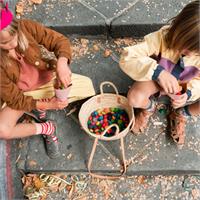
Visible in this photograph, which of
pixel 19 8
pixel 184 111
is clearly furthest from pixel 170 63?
pixel 19 8

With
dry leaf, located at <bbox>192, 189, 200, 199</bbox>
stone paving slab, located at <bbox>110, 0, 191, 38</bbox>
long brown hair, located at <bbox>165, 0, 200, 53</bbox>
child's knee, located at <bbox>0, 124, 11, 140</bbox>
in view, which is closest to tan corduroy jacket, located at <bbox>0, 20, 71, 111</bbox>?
child's knee, located at <bbox>0, 124, 11, 140</bbox>

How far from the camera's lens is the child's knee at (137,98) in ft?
5.90

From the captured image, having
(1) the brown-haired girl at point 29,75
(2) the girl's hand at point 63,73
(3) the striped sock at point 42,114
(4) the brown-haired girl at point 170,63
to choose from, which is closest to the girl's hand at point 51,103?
(1) the brown-haired girl at point 29,75

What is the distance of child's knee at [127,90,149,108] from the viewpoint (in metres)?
1.80

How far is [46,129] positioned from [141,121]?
48 cm

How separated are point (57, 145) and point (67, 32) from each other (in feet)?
2.35

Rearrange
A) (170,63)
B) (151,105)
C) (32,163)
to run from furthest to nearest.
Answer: (32,163), (151,105), (170,63)

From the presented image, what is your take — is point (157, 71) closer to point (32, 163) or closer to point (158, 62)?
point (158, 62)

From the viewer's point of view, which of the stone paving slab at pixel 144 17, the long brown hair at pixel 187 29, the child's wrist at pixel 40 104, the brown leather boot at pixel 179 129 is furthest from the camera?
the stone paving slab at pixel 144 17

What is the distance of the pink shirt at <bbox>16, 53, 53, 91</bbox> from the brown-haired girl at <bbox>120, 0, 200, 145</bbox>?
0.39 metres

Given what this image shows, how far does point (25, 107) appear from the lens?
1.73 metres

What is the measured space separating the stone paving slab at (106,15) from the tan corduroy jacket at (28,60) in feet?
1.79

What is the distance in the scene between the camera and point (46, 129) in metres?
1.93

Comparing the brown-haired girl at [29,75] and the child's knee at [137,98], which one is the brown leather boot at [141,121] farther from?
the brown-haired girl at [29,75]
